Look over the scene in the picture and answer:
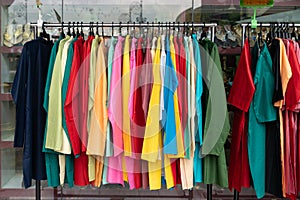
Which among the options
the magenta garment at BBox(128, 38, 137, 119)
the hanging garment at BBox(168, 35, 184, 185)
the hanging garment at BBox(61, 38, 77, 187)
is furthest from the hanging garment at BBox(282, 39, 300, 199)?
the hanging garment at BBox(61, 38, 77, 187)

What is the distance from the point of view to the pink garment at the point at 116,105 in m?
2.03

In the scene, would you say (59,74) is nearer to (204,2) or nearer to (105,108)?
(105,108)

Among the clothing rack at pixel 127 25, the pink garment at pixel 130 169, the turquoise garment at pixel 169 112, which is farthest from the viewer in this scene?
the clothing rack at pixel 127 25

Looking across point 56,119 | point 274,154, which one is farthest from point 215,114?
point 56,119

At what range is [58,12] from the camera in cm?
278

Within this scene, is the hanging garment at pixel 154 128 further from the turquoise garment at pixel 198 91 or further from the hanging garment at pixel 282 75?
the hanging garment at pixel 282 75

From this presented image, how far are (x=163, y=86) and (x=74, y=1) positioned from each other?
1.25 metres

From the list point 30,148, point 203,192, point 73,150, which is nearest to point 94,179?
point 73,150

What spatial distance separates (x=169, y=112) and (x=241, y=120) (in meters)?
0.45

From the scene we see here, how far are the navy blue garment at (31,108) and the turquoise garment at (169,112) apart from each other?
727 mm

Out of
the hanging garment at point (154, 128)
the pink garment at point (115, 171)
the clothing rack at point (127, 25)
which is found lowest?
the pink garment at point (115, 171)

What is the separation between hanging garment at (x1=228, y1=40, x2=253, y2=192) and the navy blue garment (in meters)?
1.12

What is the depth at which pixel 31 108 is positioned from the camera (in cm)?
209

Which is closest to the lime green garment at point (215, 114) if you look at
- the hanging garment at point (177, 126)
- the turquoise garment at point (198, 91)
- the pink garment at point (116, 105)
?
the turquoise garment at point (198, 91)
